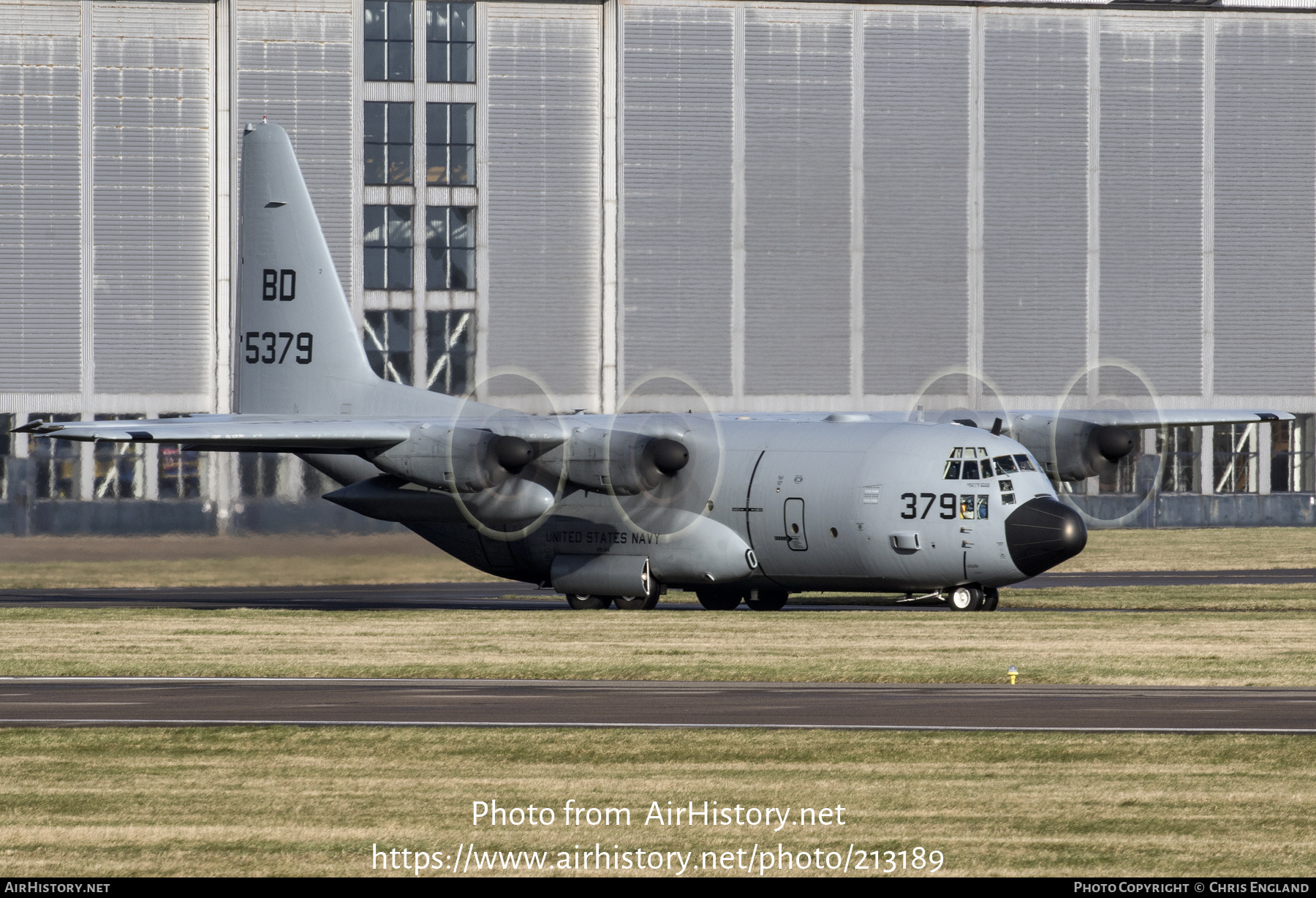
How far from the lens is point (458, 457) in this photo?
1312 inches

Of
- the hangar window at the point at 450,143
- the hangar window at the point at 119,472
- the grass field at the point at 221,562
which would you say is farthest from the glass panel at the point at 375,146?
the grass field at the point at 221,562

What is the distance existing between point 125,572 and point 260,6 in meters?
27.9

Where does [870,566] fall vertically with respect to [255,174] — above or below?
below

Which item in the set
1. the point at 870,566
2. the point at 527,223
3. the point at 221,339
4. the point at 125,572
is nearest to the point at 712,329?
the point at 527,223

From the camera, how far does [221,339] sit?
64.1 metres

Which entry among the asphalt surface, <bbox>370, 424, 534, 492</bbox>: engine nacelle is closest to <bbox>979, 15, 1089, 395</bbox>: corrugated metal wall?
the asphalt surface

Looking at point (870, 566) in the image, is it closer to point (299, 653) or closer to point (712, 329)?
point (299, 653)

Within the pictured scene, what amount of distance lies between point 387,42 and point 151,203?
10.0 metres

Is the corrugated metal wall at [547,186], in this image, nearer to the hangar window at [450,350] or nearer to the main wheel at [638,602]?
the hangar window at [450,350]

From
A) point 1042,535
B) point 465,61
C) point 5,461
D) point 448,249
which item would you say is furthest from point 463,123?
point 1042,535

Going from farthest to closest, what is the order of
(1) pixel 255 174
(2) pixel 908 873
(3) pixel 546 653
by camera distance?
(1) pixel 255 174 < (3) pixel 546 653 < (2) pixel 908 873

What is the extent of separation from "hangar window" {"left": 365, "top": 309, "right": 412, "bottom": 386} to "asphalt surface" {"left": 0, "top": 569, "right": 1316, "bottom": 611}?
1681cm

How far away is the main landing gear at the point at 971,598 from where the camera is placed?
110 ft

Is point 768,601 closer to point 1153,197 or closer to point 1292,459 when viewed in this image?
point 1153,197
